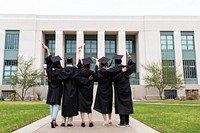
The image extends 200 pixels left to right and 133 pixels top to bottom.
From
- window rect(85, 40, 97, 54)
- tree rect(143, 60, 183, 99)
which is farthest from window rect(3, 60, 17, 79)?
tree rect(143, 60, 183, 99)

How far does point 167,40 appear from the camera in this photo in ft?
143

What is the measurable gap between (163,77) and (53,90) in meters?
34.4

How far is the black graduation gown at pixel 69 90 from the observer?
7055 millimetres

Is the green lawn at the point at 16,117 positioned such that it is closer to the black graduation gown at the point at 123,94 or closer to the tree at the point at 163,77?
the black graduation gown at the point at 123,94

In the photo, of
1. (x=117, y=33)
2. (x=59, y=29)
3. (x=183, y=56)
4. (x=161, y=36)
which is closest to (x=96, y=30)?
(x=117, y=33)

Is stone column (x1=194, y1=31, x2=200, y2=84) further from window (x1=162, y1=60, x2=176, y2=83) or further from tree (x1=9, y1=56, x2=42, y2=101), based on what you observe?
tree (x1=9, y1=56, x2=42, y2=101)

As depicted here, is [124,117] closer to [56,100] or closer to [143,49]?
[56,100]

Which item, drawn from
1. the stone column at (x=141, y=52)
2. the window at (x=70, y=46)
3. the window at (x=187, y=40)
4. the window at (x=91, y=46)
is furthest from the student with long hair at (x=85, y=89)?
the window at (x=187, y=40)

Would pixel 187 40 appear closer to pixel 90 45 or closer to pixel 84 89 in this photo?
pixel 90 45

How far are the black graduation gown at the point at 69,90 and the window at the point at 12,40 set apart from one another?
38272mm

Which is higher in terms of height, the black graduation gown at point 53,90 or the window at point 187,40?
the window at point 187,40

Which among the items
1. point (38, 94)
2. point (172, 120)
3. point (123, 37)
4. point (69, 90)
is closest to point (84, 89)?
point (69, 90)

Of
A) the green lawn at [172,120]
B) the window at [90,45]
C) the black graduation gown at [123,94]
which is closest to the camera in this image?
the green lawn at [172,120]

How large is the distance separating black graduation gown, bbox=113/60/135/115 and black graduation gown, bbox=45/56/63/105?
179cm
